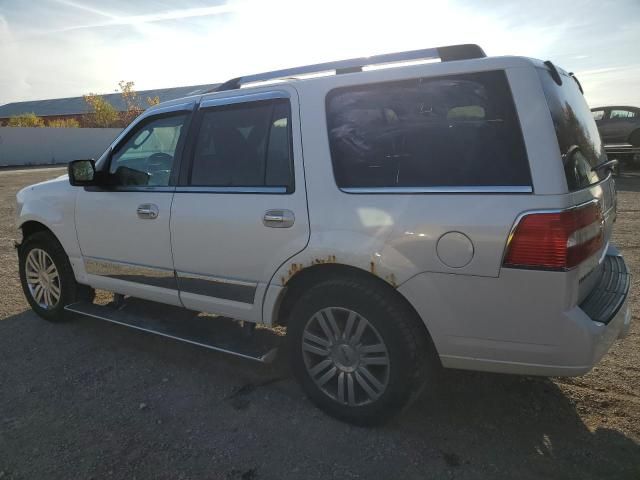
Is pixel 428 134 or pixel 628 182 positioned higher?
pixel 428 134

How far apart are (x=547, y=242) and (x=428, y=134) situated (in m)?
0.80

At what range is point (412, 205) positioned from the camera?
245cm

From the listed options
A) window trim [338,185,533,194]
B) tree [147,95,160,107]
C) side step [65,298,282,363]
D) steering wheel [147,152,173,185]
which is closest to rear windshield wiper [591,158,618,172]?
window trim [338,185,533,194]

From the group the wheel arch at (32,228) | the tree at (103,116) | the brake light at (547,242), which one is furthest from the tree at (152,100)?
the brake light at (547,242)

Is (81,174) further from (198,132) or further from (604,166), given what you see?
(604,166)

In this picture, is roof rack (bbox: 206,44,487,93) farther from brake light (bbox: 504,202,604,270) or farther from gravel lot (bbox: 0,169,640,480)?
gravel lot (bbox: 0,169,640,480)

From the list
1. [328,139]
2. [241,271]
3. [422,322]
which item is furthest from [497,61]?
[241,271]

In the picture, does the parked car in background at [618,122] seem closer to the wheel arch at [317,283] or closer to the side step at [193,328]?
the side step at [193,328]

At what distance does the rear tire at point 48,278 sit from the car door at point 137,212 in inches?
16.3

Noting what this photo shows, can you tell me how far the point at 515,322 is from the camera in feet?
7.53

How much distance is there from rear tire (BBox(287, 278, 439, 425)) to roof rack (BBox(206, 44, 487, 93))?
123cm

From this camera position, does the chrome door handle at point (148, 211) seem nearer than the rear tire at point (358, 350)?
No

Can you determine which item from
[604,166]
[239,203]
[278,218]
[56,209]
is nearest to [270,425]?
[278,218]

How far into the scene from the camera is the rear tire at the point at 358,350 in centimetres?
257
